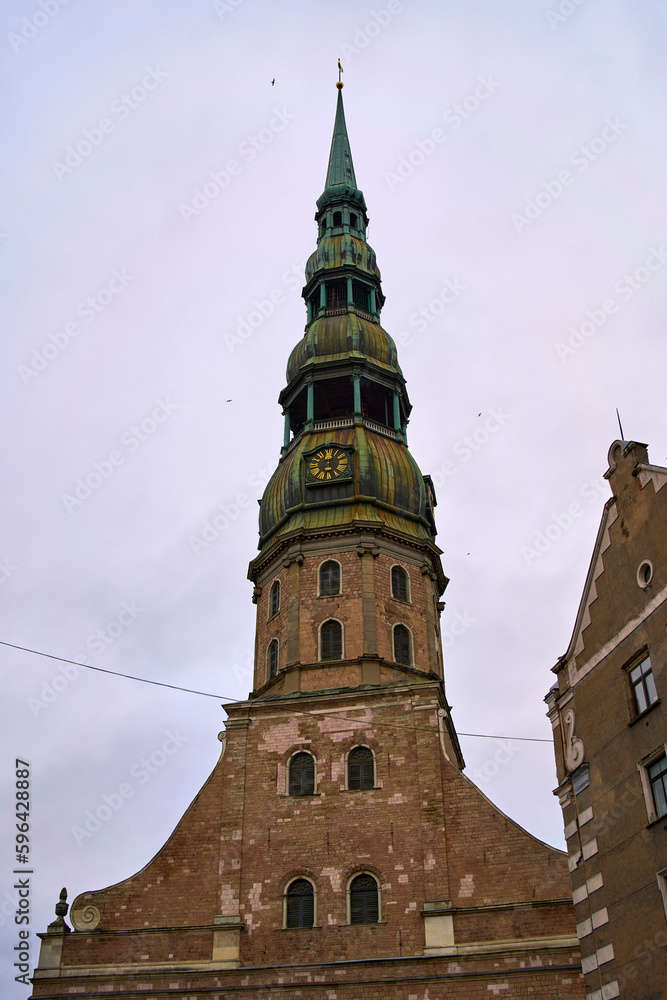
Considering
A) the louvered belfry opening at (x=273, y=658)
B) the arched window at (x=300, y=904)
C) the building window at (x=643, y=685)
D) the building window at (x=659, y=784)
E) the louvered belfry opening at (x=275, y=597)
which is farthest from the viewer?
the louvered belfry opening at (x=275, y=597)

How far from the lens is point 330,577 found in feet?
117

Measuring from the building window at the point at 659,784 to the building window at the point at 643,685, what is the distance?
960 mm

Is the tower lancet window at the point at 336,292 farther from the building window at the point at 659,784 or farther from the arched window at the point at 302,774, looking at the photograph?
the building window at the point at 659,784

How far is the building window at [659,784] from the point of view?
16.8 metres

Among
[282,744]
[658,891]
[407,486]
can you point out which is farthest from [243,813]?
[658,891]

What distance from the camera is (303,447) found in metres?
39.5

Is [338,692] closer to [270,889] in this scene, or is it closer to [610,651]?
[270,889]

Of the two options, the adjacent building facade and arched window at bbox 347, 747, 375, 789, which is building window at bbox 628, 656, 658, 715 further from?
arched window at bbox 347, 747, 375, 789

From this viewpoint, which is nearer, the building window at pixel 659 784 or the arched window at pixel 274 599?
the building window at pixel 659 784

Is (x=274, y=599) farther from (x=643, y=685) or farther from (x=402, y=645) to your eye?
(x=643, y=685)

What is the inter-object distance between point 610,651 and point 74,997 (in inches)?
715

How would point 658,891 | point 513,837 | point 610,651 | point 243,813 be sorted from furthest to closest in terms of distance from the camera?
1. point 243,813
2. point 513,837
3. point 610,651
4. point 658,891

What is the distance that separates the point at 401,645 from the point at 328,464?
24.2 feet

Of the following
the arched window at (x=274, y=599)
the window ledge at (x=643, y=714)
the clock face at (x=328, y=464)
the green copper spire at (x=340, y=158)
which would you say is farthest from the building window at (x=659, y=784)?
the green copper spire at (x=340, y=158)
